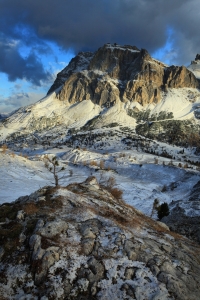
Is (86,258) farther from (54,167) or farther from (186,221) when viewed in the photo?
(54,167)

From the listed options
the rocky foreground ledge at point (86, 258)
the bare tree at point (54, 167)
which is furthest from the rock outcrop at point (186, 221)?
the bare tree at point (54, 167)

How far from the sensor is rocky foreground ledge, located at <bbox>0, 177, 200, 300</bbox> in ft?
34.2

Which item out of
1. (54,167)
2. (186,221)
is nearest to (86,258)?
(186,221)

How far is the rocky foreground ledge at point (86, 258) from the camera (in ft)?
34.2

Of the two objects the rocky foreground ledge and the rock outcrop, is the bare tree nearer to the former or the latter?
the rocky foreground ledge

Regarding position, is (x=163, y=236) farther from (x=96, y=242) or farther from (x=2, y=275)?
(x=2, y=275)

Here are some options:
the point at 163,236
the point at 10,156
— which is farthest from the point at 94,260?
the point at 10,156

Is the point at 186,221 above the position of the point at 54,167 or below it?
below

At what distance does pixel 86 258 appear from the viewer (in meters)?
12.0

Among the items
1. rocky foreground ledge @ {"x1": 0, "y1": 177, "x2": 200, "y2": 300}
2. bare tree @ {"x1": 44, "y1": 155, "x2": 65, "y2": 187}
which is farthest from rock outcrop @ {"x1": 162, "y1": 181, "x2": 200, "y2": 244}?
bare tree @ {"x1": 44, "y1": 155, "x2": 65, "y2": 187}

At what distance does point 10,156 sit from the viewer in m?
68.8

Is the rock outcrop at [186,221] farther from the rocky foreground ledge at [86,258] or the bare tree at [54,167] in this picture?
the bare tree at [54,167]

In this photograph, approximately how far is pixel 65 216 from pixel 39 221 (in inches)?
83.6

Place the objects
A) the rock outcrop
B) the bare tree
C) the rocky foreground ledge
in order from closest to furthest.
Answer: the rocky foreground ledge
the rock outcrop
the bare tree
